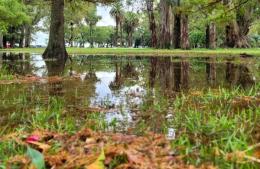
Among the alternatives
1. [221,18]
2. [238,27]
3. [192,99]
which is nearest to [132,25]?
[238,27]

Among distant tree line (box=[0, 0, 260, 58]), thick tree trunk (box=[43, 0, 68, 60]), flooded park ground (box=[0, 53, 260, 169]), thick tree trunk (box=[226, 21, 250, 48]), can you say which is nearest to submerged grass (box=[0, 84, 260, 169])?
flooded park ground (box=[0, 53, 260, 169])

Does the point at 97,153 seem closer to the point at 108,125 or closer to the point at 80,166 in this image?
the point at 80,166

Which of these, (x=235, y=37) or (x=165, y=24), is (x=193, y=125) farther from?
(x=235, y=37)

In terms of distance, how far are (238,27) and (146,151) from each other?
45.2 meters

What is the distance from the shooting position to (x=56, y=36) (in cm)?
2314

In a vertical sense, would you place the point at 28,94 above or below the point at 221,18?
below

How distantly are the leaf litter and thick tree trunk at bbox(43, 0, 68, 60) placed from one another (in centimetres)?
1908

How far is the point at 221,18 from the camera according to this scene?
12.5 m

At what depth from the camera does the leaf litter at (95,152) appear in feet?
9.66

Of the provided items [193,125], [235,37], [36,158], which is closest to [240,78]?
[193,125]

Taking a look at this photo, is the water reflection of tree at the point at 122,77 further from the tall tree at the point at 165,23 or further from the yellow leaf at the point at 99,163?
the tall tree at the point at 165,23

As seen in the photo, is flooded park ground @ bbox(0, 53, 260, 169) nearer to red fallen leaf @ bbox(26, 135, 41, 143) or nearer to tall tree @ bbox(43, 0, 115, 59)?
red fallen leaf @ bbox(26, 135, 41, 143)

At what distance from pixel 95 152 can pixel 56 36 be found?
20.4m

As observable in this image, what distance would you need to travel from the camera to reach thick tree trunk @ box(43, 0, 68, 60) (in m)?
23.0
